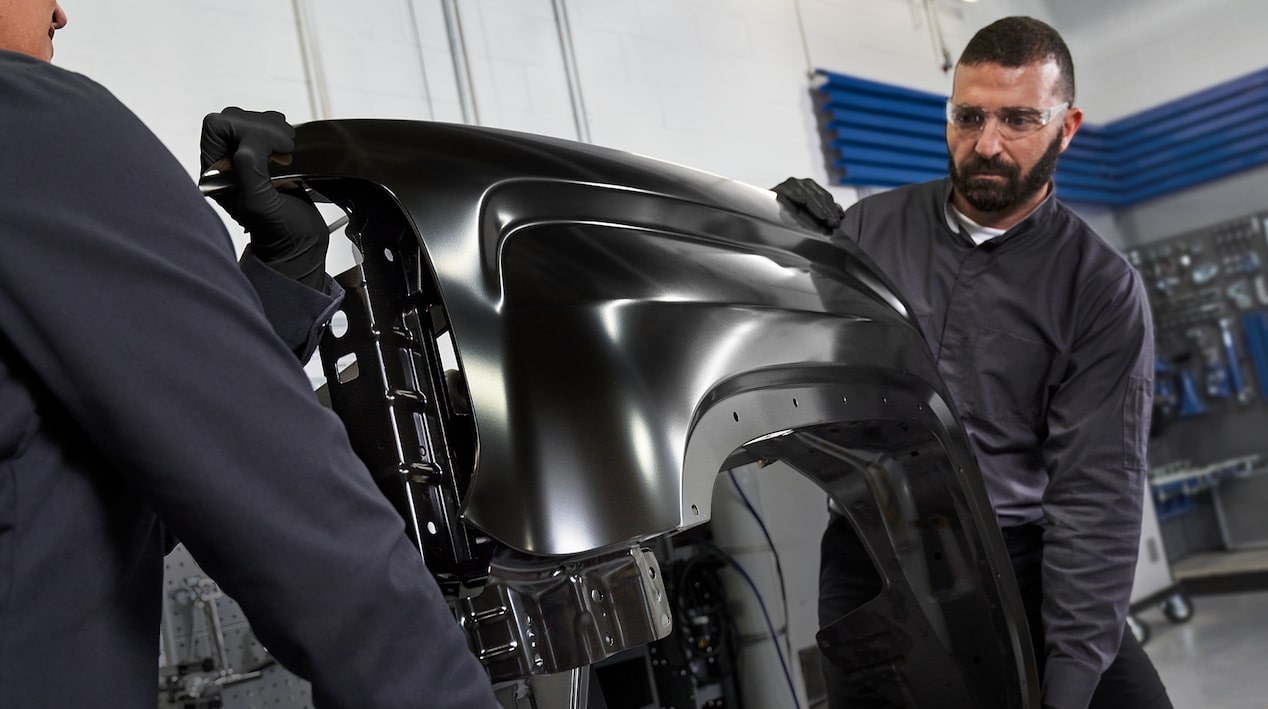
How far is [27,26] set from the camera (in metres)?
0.73

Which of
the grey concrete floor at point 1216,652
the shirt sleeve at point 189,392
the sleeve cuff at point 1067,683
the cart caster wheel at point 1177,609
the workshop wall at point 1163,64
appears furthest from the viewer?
the workshop wall at point 1163,64

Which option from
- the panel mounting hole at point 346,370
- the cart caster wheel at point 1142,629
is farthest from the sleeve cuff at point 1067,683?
the cart caster wheel at point 1142,629

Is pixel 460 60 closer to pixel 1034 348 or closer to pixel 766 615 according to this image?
pixel 766 615

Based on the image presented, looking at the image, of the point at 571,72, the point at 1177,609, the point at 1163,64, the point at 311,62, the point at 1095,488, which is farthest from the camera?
the point at 1163,64

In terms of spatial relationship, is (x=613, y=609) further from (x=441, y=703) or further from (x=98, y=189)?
(x=98, y=189)

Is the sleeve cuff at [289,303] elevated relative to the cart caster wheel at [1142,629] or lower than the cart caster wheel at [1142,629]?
elevated

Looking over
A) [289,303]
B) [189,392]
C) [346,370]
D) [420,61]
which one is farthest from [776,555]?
[189,392]

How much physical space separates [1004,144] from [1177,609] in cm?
431

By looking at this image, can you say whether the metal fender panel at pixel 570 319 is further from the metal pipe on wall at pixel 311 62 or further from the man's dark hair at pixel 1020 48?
the metal pipe on wall at pixel 311 62

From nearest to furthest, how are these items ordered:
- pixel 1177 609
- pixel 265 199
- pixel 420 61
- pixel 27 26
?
pixel 27 26, pixel 265 199, pixel 420 61, pixel 1177 609

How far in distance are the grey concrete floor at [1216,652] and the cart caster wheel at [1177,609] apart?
0.03 metres

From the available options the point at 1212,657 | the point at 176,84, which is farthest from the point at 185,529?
the point at 1212,657

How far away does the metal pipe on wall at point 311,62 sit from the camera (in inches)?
115

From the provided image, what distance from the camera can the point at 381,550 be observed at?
0.66 metres
